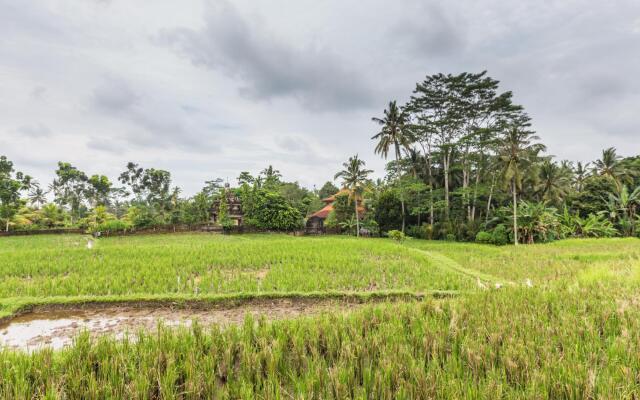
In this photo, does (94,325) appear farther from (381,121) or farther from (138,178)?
(138,178)

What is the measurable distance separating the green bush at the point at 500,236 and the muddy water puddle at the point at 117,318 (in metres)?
18.8

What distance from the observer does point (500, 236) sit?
20.9 meters

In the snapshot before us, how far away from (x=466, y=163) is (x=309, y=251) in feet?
60.5

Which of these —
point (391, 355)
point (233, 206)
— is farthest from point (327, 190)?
point (391, 355)

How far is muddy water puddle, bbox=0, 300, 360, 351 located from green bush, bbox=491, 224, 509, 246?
742 inches

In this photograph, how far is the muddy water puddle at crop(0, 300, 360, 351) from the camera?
16.1ft

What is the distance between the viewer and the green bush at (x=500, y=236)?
2088cm

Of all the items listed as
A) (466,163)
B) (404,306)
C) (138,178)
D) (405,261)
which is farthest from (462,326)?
(138,178)

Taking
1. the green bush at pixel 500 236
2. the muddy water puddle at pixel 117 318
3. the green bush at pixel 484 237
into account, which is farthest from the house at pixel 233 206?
the muddy water puddle at pixel 117 318

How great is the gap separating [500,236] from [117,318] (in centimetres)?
2283

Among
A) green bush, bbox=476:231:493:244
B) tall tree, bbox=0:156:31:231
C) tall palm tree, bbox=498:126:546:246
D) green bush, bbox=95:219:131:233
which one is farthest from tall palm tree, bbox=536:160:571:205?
tall tree, bbox=0:156:31:231

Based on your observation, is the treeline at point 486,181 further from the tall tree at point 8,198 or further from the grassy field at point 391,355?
the tall tree at point 8,198

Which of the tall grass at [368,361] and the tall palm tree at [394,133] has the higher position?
the tall palm tree at [394,133]

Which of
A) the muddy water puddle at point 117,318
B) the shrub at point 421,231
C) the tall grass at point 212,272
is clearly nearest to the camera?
the muddy water puddle at point 117,318
